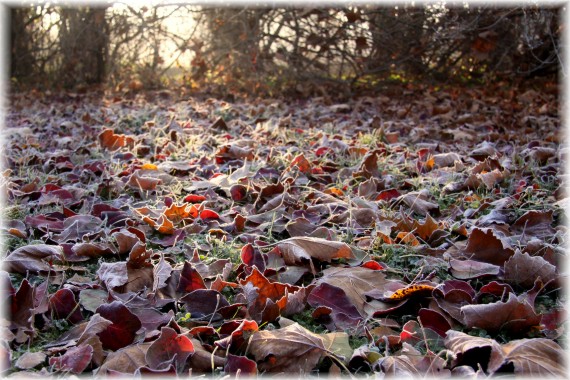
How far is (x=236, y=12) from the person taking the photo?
6.38 metres

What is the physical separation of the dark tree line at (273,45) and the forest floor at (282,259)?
2.41 m

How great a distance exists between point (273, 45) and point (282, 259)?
495 centimetres

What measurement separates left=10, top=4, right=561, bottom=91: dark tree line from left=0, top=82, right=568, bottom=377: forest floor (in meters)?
2.41

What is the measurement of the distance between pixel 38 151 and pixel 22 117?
185 cm

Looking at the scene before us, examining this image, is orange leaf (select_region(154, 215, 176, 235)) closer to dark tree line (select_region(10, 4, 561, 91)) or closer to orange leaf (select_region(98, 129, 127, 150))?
orange leaf (select_region(98, 129, 127, 150))

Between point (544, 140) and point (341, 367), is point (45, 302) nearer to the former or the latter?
point (341, 367)

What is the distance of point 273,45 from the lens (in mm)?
6297

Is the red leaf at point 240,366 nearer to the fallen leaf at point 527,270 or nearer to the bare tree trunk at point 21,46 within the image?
the fallen leaf at point 527,270

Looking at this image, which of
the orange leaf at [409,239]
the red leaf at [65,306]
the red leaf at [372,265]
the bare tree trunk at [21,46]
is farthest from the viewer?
the bare tree trunk at [21,46]

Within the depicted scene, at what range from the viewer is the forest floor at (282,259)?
1.20 metres

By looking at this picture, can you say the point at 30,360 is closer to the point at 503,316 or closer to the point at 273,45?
the point at 503,316

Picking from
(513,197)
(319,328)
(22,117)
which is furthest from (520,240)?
(22,117)

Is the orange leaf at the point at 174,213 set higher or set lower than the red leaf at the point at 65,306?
higher

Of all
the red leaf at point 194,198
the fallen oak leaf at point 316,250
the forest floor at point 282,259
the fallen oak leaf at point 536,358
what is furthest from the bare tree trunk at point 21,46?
the fallen oak leaf at point 536,358
